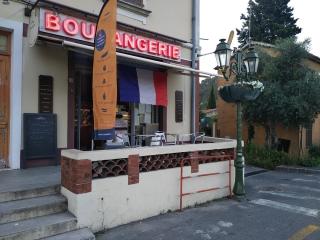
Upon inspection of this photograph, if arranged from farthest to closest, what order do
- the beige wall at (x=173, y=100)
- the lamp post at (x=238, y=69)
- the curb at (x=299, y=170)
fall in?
the curb at (x=299, y=170), the beige wall at (x=173, y=100), the lamp post at (x=238, y=69)

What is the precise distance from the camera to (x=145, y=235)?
5.53m

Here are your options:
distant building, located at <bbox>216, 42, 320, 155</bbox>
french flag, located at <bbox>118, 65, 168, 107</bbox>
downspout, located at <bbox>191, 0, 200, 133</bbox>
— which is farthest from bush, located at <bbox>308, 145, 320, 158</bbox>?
french flag, located at <bbox>118, 65, 168, 107</bbox>

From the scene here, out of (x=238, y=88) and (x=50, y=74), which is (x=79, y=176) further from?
(x=238, y=88)

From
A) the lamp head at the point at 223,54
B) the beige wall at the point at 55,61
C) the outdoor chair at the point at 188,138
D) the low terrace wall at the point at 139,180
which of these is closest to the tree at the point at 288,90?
the outdoor chair at the point at 188,138

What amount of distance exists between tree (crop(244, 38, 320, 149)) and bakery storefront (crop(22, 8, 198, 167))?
13.3ft

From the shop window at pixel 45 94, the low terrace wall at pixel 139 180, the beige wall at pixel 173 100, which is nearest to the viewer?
the low terrace wall at pixel 139 180

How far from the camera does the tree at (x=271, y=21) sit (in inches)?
1029

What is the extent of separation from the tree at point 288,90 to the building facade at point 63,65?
4.57m

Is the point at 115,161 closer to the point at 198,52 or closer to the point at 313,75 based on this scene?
the point at 198,52

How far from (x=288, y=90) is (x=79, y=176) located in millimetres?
10022

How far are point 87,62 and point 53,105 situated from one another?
148 cm

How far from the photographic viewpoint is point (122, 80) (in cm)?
895

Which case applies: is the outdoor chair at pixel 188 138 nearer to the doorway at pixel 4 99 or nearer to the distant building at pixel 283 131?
the doorway at pixel 4 99

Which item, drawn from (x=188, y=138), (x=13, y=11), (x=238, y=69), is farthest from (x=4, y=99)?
(x=188, y=138)
